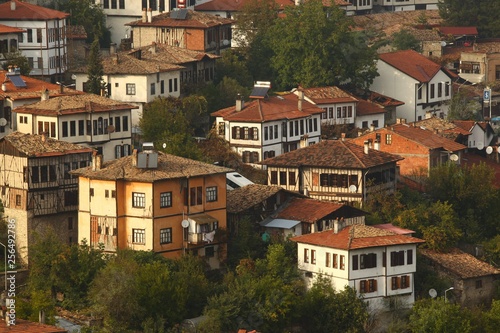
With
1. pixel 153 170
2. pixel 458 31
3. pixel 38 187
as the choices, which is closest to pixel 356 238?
pixel 153 170

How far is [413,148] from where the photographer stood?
109 meters

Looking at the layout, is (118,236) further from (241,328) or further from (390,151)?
(390,151)

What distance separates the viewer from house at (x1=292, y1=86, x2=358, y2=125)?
12019 cm

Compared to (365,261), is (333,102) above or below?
above

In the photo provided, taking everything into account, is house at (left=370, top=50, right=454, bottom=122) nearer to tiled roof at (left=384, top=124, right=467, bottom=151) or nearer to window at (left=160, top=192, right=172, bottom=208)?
tiled roof at (left=384, top=124, right=467, bottom=151)

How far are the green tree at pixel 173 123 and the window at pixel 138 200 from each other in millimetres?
11837

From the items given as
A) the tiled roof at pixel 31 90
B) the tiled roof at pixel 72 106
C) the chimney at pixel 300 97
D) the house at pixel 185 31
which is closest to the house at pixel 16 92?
the tiled roof at pixel 31 90

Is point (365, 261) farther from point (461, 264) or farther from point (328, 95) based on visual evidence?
point (328, 95)

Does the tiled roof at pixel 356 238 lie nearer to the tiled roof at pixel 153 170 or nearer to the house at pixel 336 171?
the tiled roof at pixel 153 170

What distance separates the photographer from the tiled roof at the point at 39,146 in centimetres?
9262

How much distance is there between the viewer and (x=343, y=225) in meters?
92.6

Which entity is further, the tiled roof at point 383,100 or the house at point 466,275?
the tiled roof at point 383,100

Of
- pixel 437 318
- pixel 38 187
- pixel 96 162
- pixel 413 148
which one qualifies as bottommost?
pixel 437 318

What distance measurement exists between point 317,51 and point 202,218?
37.4 m
